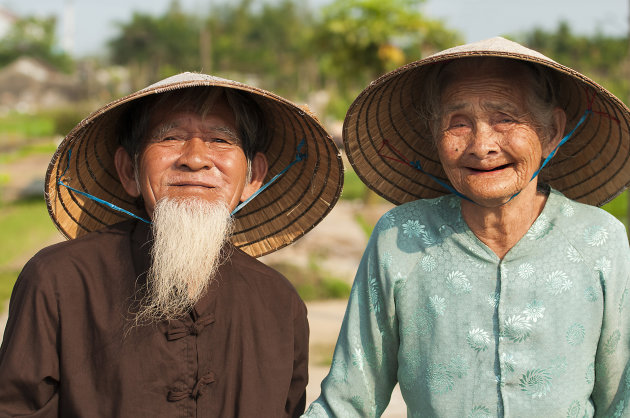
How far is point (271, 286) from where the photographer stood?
2293 mm

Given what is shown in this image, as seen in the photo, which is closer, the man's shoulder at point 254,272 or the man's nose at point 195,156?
the man's nose at point 195,156

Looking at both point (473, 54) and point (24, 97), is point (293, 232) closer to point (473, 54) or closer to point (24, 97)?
point (473, 54)

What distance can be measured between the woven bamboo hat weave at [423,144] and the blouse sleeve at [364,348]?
353 millimetres

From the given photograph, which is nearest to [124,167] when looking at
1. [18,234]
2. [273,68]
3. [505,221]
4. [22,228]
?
[505,221]

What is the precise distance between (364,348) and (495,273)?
45 centimetres

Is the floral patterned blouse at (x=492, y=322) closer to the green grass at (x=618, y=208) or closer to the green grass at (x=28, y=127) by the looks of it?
the green grass at (x=618, y=208)

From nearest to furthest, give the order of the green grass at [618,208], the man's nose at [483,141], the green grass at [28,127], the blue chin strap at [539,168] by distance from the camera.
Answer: the man's nose at [483,141] < the blue chin strap at [539,168] < the green grass at [618,208] < the green grass at [28,127]

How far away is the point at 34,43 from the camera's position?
231 ft

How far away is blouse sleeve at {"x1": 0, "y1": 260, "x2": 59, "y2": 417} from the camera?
1971 mm

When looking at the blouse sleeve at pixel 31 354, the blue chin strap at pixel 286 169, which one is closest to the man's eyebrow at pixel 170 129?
the blue chin strap at pixel 286 169

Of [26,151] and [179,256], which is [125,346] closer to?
[179,256]

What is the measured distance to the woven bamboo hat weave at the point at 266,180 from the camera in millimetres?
2342

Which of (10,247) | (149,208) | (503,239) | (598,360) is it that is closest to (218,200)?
(149,208)

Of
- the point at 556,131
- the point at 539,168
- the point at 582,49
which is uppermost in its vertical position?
the point at 582,49
